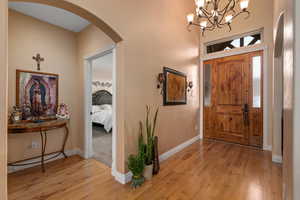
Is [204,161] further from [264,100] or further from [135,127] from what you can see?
[264,100]

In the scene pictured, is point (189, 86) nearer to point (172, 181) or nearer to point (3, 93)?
point (172, 181)

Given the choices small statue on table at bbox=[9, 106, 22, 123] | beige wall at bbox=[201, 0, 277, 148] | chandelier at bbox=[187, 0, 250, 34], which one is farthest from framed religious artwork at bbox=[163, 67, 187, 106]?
small statue on table at bbox=[9, 106, 22, 123]

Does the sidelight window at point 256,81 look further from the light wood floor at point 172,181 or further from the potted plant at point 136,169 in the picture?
the potted plant at point 136,169

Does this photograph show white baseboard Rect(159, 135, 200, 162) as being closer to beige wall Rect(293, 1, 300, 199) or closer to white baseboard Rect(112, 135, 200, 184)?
white baseboard Rect(112, 135, 200, 184)

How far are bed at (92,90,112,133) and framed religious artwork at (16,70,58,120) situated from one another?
2.08 meters

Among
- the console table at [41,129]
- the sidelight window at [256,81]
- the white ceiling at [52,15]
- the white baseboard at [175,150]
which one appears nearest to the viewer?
the console table at [41,129]

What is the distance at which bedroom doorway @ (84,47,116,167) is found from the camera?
264 centimetres

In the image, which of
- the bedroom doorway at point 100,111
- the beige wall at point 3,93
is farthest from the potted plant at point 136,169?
the beige wall at point 3,93

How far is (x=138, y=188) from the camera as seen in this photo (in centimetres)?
178

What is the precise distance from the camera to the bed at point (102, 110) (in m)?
4.64

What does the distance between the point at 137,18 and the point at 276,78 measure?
2740mm

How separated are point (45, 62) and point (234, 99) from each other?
14.6 ft

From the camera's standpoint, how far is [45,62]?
2.58m

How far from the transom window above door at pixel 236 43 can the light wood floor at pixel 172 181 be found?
2762 mm
